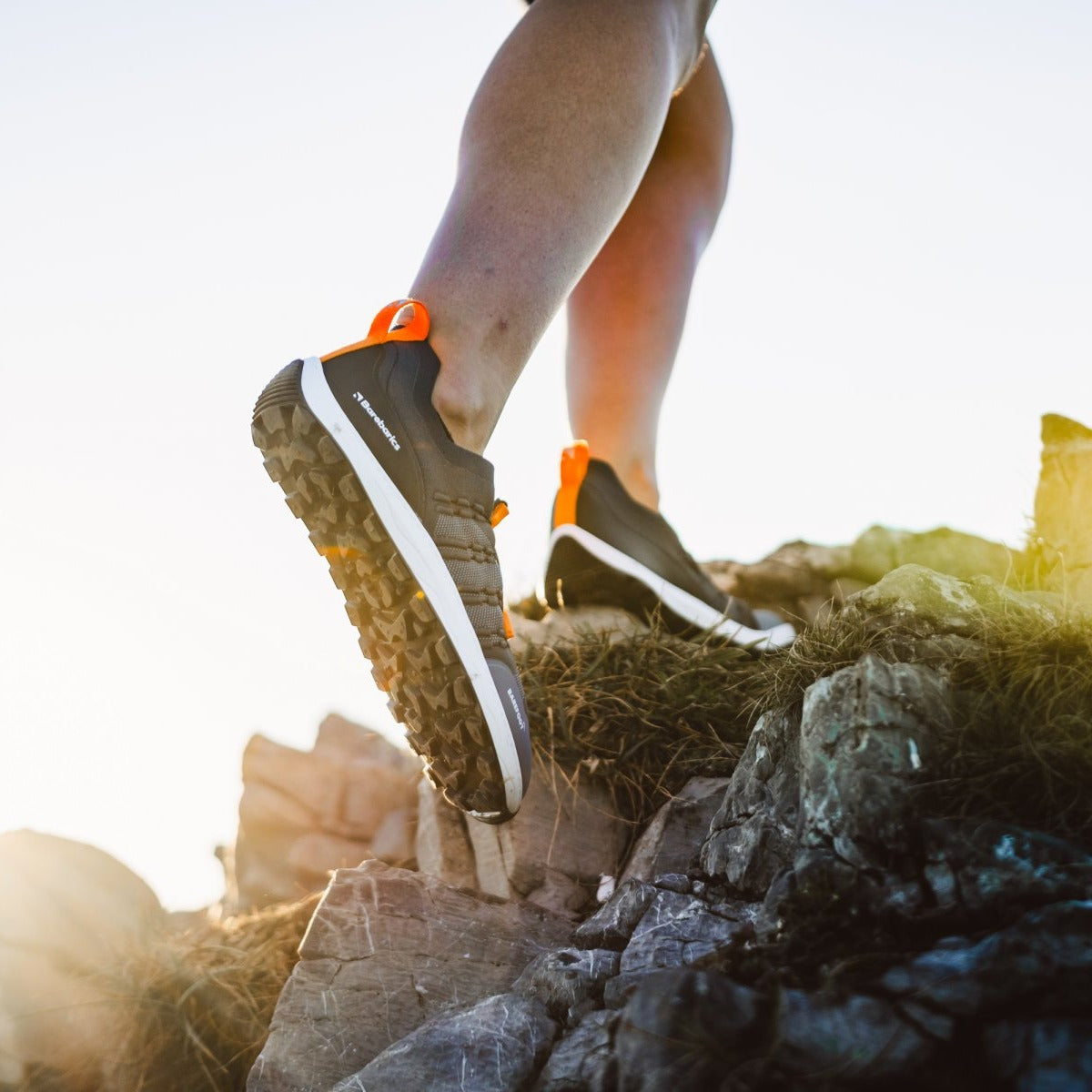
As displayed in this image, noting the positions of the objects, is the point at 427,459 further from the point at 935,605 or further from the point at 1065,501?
the point at 1065,501

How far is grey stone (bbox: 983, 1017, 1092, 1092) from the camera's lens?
2.39 ft

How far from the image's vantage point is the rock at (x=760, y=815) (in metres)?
1.32

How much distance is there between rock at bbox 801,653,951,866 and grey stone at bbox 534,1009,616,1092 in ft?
1.09

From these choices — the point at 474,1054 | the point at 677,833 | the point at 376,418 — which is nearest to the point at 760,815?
the point at 677,833

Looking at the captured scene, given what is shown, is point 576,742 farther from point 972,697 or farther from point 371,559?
point 972,697

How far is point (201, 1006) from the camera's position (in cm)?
193

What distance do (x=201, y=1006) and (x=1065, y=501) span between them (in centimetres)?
223

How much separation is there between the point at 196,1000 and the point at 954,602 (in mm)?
1683

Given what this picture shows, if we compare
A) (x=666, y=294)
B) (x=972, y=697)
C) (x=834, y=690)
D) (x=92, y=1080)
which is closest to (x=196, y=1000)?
(x=92, y=1080)

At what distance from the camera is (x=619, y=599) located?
2.56 metres

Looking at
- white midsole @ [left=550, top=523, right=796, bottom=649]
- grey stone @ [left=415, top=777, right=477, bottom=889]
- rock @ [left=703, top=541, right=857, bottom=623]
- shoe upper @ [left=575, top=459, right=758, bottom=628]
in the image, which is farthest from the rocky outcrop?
rock @ [left=703, top=541, right=857, bottom=623]

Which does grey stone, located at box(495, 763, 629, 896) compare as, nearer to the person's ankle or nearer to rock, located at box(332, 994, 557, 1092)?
rock, located at box(332, 994, 557, 1092)

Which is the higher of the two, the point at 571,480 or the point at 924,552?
the point at 571,480

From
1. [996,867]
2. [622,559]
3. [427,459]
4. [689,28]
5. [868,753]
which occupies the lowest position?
[996,867]
